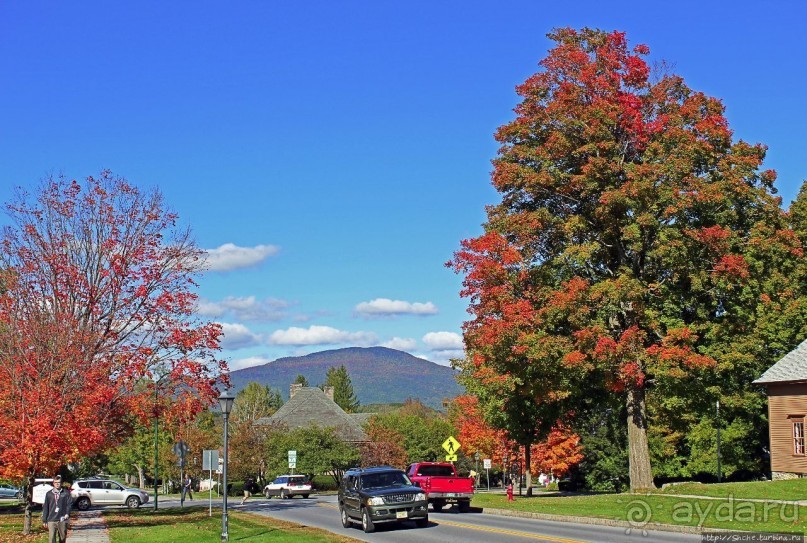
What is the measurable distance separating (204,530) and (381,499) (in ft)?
19.9

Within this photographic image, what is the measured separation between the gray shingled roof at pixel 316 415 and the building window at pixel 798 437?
5662 centimetres

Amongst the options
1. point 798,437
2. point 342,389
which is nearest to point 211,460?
point 798,437

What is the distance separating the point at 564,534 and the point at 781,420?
27384 mm

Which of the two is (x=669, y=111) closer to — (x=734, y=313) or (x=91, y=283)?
(x=734, y=313)

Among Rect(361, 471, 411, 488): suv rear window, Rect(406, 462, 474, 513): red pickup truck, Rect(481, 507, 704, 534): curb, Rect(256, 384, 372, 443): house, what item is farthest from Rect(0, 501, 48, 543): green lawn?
Rect(256, 384, 372, 443): house

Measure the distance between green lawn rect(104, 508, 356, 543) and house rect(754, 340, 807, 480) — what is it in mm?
26362

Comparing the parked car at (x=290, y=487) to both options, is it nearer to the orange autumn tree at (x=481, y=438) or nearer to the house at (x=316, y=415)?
the orange autumn tree at (x=481, y=438)

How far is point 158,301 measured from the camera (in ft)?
118

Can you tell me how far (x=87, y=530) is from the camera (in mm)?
28906

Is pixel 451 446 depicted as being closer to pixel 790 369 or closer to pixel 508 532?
pixel 790 369

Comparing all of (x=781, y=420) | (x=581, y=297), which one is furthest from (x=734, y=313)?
(x=781, y=420)

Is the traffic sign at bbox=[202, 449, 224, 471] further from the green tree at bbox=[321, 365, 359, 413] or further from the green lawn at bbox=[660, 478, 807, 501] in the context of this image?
the green tree at bbox=[321, 365, 359, 413]

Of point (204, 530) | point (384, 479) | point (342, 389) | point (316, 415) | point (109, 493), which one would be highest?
point (342, 389)

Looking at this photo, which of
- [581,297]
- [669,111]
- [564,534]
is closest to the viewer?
[564,534]
